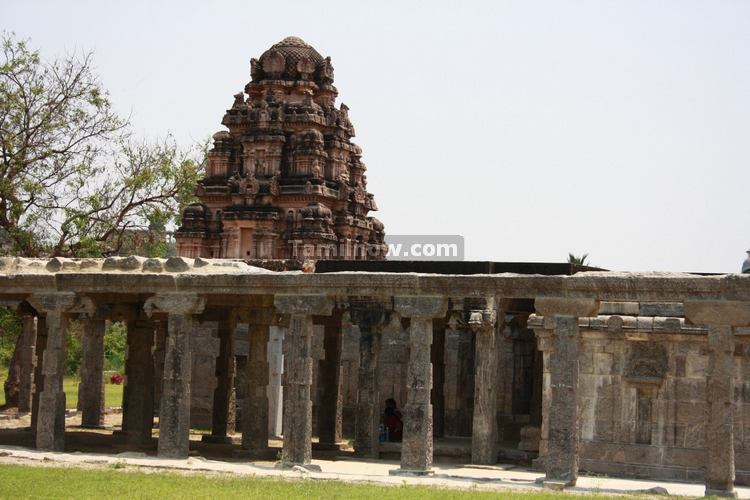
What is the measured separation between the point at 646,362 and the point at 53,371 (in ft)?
34.9

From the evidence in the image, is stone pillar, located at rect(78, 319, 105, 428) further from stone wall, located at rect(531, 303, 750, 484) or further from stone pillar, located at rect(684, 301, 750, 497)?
stone pillar, located at rect(684, 301, 750, 497)

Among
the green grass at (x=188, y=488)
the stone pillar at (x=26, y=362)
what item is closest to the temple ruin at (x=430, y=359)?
the green grass at (x=188, y=488)

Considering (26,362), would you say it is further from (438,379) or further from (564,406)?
(564,406)

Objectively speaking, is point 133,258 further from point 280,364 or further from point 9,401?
point 9,401

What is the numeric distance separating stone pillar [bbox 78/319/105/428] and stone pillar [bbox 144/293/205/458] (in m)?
8.36

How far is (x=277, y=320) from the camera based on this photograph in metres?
24.0

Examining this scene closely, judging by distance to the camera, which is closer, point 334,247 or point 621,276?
point 621,276

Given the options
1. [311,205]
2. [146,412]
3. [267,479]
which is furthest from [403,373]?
[267,479]

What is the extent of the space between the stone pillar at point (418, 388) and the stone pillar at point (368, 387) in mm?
4819

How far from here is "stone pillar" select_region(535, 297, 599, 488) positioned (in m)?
18.4

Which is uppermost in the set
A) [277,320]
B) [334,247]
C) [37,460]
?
[334,247]

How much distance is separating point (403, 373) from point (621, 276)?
16117 millimetres

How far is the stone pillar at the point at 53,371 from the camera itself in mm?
22422

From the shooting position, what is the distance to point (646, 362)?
23125 millimetres
